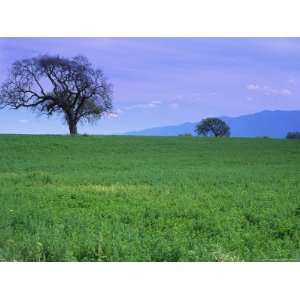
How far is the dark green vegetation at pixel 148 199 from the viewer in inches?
248

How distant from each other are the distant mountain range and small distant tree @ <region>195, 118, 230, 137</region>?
0.27ft

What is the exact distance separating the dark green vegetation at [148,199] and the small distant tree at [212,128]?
0.31 meters

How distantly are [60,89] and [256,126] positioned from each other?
3200 mm

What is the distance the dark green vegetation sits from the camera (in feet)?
20.6

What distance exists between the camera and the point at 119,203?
25.3 feet
